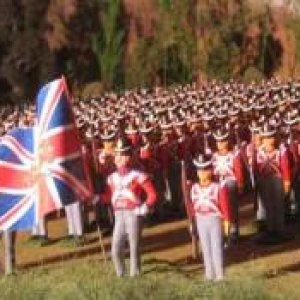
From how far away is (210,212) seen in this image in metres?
13.1

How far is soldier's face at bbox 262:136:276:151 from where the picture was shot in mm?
15305

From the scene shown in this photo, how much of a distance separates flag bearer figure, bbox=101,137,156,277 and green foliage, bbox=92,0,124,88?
940 inches

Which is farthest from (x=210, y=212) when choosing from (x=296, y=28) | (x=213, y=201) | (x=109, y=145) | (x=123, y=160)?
(x=296, y=28)

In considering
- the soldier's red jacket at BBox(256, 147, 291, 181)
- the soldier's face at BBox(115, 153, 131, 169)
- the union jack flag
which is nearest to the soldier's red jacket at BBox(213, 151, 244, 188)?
the soldier's red jacket at BBox(256, 147, 291, 181)

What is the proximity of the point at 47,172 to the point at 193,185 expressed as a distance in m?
1.68

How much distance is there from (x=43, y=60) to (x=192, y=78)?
487 centimetres

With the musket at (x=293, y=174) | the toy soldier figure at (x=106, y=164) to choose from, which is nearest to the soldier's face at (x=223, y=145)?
the musket at (x=293, y=174)

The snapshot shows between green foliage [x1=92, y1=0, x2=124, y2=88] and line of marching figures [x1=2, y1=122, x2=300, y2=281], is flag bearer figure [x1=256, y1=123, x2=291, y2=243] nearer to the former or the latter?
line of marching figures [x1=2, y1=122, x2=300, y2=281]

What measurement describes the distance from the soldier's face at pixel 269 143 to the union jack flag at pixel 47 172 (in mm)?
2979

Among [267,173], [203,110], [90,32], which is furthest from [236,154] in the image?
[90,32]

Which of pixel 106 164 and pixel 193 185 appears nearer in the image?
pixel 193 185

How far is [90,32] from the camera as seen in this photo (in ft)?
128

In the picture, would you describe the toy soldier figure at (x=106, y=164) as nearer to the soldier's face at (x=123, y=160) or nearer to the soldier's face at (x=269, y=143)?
the soldier's face at (x=123, y=160)

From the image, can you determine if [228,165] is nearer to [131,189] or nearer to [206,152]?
[206,152]
